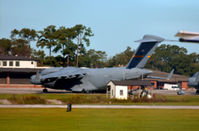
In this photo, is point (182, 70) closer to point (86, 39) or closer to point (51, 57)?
point (86, 39)

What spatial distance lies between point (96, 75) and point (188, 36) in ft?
156

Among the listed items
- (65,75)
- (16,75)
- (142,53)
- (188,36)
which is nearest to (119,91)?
(142,53)

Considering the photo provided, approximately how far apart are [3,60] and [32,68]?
820 centimetres

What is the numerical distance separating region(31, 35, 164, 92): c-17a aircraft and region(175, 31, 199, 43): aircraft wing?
4463 cm

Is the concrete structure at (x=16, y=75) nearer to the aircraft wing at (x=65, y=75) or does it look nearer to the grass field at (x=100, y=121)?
the aircraft wing at (x=65, y=75)

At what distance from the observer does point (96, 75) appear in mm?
59156

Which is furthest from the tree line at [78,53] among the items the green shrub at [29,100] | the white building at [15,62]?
the green shrub at [29,100]

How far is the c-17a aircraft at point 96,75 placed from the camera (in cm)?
5734

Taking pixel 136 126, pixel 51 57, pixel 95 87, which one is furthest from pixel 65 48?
pixel 136 126

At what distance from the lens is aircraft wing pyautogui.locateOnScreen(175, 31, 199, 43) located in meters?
11.5

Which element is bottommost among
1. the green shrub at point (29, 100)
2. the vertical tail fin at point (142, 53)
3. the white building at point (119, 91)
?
the green shrub at point (29, 100)

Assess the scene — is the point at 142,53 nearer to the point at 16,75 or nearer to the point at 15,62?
the point at 16,75

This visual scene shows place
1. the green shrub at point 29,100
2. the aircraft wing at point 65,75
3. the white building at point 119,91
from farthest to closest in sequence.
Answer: the aircraft wing at point 65,75
the white building at point 119,91
the green shrub at point 29,100

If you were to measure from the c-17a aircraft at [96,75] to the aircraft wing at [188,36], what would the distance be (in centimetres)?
4463
